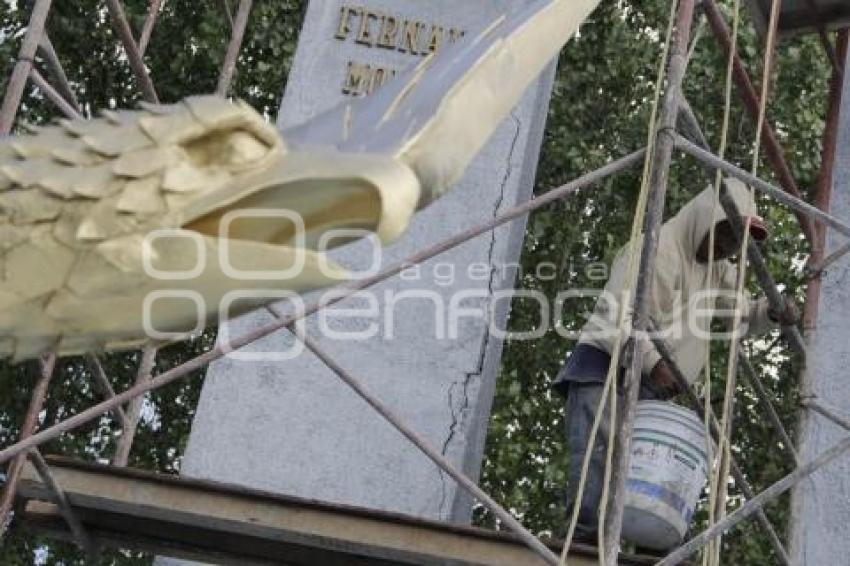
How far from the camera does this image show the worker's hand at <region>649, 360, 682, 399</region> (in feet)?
16.6

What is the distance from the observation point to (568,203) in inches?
418

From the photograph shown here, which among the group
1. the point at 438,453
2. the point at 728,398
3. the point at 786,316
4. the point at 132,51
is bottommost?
the point at 438,453

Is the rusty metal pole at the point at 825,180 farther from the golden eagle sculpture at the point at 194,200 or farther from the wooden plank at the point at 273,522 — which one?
the golden eagle sculpture at the point at 194,200

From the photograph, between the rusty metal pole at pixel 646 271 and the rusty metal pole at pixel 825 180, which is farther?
the rusty metal pole at pixel 825 180

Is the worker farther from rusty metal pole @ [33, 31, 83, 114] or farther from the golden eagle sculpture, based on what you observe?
the golden eagle sculpture

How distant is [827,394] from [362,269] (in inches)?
60.9

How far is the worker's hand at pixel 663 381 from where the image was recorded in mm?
5062

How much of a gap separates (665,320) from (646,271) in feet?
3.05

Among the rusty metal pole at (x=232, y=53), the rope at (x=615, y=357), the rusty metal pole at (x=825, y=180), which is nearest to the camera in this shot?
the rope at (x=615, y=357)

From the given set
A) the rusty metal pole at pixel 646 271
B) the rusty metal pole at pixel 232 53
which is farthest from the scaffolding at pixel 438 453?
the rusty metal pole at pixel 232 53

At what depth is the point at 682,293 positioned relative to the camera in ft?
17.1

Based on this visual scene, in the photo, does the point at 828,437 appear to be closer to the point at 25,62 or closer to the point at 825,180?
the point at 825,180

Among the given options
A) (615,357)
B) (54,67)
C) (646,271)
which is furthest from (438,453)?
(54,67)

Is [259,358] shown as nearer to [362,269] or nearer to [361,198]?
[362,269]
